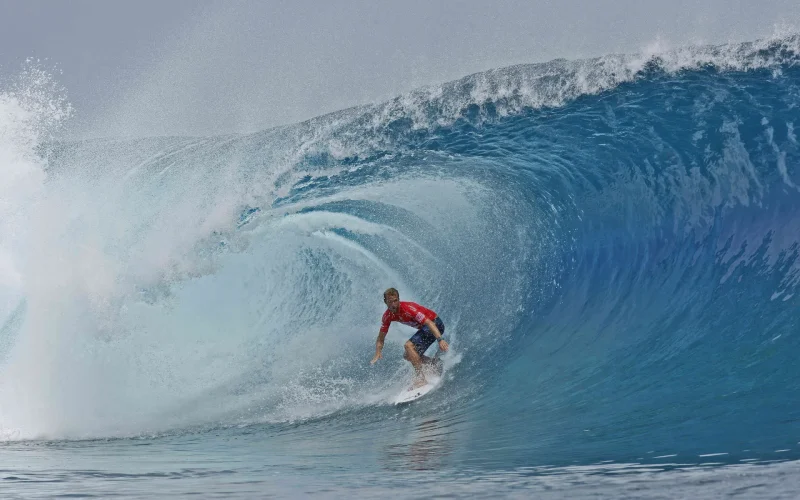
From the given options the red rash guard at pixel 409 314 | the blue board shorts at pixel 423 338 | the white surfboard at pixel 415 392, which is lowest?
the white surfboard at pixel 415 392

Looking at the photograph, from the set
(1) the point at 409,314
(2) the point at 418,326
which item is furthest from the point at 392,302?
(2) the point at 418,326

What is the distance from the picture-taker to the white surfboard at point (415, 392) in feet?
29.5

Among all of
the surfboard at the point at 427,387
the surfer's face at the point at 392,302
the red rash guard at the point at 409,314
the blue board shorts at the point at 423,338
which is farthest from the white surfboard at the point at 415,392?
the surfer's face at the point at 392,302

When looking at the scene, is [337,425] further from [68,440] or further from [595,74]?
[595,74]

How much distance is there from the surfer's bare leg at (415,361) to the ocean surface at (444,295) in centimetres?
32

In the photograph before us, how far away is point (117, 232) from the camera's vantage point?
11992mm

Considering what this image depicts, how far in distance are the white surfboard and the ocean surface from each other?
13 centimetres

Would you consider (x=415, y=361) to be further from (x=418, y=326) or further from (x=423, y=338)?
(x=418, y=326)

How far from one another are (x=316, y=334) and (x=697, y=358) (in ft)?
16.3

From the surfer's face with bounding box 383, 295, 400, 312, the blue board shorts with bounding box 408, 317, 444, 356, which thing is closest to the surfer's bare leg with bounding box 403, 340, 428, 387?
the blue board shorts with bounding box 408, 317, 444, 356

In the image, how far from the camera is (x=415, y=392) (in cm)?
910

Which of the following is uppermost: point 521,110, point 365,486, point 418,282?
point 521,110

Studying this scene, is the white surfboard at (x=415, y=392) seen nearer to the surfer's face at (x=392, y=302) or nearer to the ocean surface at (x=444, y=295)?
the ocean surface at (x=444, y=295)

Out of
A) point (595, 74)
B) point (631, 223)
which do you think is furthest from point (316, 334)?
point (595, 74)
